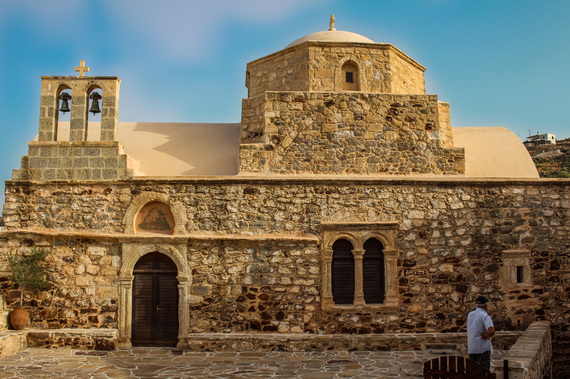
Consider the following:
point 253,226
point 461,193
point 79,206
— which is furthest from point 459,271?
point 79,206

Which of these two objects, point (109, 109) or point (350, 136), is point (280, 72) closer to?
point (350, 136)

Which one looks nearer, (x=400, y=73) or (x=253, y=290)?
(x=253, y=290)

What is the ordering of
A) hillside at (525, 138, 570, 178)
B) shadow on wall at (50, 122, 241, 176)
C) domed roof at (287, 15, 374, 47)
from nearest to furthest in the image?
shadow on wall at (50, 122, 241, 176) < domed roof at (287, 15, 374, 47) < hillside at (525, 138, 570, 178)

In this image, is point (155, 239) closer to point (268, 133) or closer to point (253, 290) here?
point (253, 290)

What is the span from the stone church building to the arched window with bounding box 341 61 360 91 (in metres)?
1.37

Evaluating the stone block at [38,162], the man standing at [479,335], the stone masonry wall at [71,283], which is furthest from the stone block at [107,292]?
the man standing at [479,335]

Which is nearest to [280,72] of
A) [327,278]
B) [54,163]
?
[327,278]

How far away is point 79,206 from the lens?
28.3 feet

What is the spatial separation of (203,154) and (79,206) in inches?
102

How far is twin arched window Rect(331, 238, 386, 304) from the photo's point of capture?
27.9ft

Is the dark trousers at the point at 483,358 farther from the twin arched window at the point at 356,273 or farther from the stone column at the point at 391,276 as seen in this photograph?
the twin arched window at the point at 356,273

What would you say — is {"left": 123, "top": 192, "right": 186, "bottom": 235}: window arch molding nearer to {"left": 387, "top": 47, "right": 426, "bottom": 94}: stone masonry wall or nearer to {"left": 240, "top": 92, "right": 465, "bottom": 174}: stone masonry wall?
{"left": 240, "top": 92, "right": 465, "bottom": 174}: stone masonry wall

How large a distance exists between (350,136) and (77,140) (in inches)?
202

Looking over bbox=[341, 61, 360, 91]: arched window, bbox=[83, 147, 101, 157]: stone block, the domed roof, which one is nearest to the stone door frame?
bbox=[83, 147, 101, 157]: stone block
